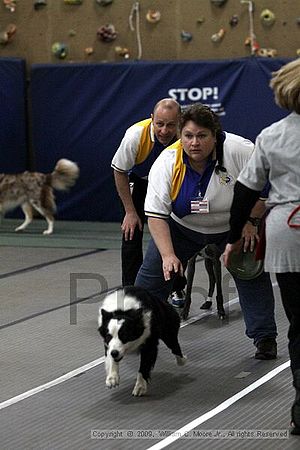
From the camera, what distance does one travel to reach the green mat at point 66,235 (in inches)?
342

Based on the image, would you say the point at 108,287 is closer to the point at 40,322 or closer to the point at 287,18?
the point at 40,322

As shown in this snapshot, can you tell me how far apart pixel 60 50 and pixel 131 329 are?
667 centimetres

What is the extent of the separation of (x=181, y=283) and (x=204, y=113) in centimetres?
186

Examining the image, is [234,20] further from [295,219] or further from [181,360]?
Result: [295,219]

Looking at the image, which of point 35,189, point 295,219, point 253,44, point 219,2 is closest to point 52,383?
point 295,219

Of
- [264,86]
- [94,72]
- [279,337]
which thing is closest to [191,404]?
[279,337]

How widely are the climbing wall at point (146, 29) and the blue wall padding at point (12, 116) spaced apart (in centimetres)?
35

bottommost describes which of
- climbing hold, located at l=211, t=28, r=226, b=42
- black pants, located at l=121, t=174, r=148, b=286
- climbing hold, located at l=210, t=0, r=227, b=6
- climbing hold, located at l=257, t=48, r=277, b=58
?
black pants, located at l=121, t=174, r=148, b=286

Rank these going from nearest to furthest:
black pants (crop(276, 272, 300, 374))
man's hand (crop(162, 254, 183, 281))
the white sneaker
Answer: black pants (crop(276, 272, 300, 374)), man's hand (crop(162, 254, 183, 281)), the white sneaker

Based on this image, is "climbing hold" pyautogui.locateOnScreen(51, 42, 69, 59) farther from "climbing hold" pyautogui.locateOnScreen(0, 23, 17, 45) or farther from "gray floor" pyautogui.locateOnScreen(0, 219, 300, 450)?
"gray floor" pyautogui.locateOnScreen(0, 219, 300, 450)

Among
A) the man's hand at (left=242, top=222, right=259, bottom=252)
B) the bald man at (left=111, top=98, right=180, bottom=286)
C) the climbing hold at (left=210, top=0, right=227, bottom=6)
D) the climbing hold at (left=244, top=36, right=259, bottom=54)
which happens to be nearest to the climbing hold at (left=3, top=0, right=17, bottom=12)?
the climbing hold at (left=210, top=0, right=227, bottom=6)

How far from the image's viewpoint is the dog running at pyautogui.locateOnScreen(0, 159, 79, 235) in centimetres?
962

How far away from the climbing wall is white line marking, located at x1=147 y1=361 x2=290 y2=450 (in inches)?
217

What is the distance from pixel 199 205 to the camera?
452cm
